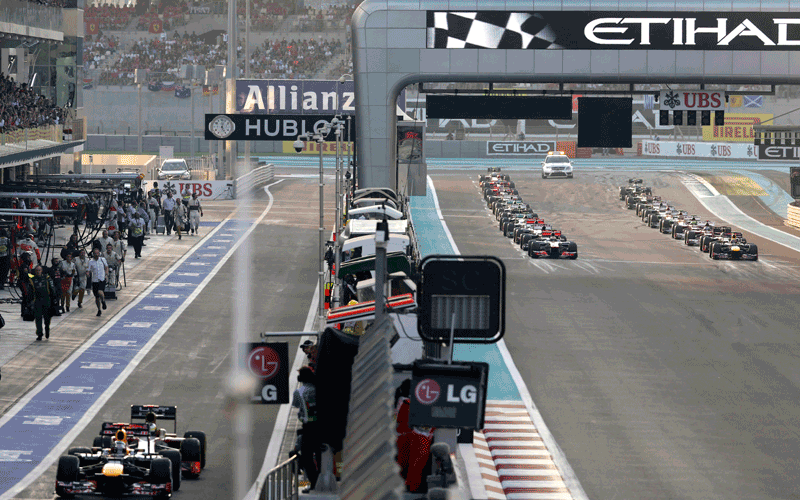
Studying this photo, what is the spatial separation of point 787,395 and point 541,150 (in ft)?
245

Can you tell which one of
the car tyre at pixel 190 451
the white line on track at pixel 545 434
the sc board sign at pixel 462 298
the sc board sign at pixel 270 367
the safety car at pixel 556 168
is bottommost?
the white line on track at pixel 545 434

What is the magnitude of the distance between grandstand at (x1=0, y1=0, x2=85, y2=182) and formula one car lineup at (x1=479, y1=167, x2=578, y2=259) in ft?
63.9

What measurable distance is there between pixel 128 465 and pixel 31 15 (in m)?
35.3

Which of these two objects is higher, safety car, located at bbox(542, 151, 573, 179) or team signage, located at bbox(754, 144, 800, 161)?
team signage, located at bbox(754, 144, 800, 161)

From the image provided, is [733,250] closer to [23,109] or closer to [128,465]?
[23,109]

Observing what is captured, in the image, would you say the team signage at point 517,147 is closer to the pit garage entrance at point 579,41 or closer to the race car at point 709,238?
the race car at point 709,238

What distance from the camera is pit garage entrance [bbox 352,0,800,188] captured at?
32.1 m

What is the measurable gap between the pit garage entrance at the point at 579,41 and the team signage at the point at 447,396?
2274 centimetres

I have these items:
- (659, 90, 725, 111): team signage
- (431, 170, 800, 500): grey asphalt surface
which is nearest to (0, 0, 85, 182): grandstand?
(431, 170, 800, 500): grey asphalt surface

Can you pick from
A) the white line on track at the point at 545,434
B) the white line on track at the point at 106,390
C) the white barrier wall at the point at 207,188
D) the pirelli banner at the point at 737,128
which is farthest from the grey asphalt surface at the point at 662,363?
the pirelli banner at the point at 737,128

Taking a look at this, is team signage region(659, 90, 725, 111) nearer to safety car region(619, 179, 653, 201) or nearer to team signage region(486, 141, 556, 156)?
safety car region(619, 179, 653, 201)

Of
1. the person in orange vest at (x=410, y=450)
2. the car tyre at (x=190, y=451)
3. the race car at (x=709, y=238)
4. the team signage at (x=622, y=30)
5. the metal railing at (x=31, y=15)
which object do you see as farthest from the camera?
the race car at (x=709, y=238)

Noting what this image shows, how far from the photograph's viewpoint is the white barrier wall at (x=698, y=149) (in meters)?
94.1

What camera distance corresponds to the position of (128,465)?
52.2 ft
